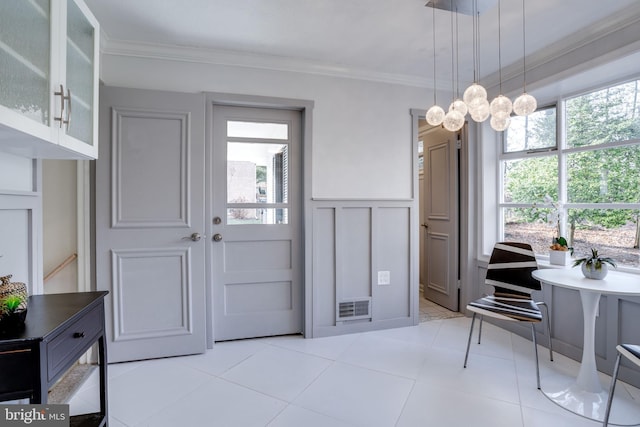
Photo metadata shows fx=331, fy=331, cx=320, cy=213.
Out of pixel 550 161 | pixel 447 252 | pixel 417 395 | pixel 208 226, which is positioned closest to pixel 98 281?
pixel 208 226

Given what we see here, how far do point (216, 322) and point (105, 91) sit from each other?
6.59ft

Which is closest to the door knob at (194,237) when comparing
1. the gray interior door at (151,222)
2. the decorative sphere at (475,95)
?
the gray interior door at (151,222)

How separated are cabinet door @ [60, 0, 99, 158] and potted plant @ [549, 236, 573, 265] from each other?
3321mm

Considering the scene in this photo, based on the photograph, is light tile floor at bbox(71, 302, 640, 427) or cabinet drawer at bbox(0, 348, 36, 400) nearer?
cabinet drawer at bbox(0, 348, 36, 400)

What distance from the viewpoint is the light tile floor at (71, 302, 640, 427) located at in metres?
1.84

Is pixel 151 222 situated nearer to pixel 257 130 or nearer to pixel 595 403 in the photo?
pixel 257 130

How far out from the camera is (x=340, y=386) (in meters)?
2.17

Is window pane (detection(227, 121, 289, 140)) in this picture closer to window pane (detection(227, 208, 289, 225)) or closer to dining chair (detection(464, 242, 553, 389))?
window pane (detection(227, 208, 289, 225))

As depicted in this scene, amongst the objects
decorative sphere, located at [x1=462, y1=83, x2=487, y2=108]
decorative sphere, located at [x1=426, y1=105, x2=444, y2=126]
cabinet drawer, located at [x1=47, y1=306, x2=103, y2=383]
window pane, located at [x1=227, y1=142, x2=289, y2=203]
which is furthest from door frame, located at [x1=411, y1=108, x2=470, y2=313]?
cabinet drawer, located at [x1=47, y1=306, x2=103, y2=383]

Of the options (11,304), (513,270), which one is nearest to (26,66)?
(11,304)

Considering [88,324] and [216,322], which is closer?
[88,324]

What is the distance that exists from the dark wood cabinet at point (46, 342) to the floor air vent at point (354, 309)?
1951mm

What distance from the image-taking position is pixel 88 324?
145 centimetres

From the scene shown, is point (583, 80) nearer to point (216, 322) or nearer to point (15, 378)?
point (216, 322)
